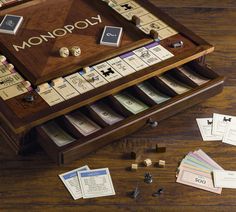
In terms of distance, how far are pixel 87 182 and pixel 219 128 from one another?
62 centimetres

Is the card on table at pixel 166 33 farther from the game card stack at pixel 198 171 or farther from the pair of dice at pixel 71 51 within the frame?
the game card stack at pixel 198 171

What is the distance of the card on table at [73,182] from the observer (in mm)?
2135

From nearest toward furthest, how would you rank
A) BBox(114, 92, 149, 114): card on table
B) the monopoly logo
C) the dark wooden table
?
the dark wooden table → BBox(114, 92, 149, 114): card on table → the monopoly logo

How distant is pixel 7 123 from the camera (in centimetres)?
216

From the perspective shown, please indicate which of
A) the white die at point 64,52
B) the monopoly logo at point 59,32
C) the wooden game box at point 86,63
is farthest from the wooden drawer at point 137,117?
the monopoly logo at point 59,32

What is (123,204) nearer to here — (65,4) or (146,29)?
(146,29)

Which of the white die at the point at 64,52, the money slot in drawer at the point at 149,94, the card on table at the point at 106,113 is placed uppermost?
the white die at the point at 64,52

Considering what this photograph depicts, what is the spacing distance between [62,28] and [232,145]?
35.1 inches

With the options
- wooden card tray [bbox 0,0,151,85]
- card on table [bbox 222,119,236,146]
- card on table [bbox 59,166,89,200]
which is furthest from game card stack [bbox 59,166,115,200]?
card on table [bbox 222,119,236,146]

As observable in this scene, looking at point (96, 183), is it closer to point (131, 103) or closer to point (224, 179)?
Answer: point (131, 103)

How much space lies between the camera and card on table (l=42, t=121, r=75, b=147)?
2.16 m

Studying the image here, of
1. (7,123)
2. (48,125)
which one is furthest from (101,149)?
(7,123)

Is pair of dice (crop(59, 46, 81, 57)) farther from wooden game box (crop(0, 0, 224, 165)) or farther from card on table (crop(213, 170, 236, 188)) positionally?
card on table (crop(213, 170, 236, 188))

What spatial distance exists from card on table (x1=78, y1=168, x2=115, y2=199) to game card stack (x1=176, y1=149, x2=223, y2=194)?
0.86 ft
